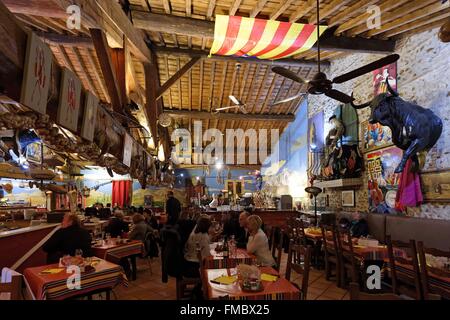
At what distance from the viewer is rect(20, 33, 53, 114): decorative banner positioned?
91.6 inches

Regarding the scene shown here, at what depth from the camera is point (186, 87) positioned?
11.5 metres

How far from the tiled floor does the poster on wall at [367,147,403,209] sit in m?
2.39

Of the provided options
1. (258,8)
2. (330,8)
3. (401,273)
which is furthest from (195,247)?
(330,8)

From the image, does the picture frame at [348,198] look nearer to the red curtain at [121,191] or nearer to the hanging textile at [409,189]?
the hanging textile at [409,189]

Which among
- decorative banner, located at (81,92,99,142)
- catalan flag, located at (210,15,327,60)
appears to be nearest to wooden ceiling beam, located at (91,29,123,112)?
decorative banner, located at (81,92,99,142)

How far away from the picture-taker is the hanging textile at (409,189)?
6152mm

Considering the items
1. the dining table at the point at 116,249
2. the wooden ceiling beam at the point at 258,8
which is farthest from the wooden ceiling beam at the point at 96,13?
the dining table at the point at 116,249

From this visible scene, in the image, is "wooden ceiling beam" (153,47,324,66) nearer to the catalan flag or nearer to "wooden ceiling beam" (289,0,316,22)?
the catalan flag

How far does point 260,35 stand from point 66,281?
5168 mm

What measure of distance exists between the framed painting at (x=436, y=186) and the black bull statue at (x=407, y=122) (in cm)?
45

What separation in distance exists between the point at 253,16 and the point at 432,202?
4.99m

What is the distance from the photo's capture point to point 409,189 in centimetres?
627
